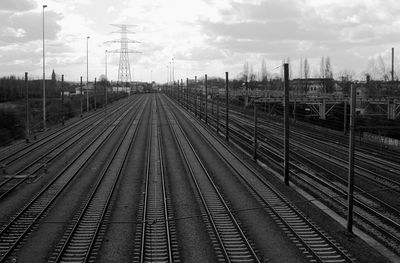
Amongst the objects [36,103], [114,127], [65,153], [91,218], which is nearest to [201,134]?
[114,127]

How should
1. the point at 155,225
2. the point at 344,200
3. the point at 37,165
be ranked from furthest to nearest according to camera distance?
the point at 37,165, the point at 344,200, the point at 155,225

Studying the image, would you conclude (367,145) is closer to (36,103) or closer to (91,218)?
(91,218)

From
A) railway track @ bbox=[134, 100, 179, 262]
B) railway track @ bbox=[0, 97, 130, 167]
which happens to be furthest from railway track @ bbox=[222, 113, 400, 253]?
railway track @ bbox=[0, 97, 130, 167]

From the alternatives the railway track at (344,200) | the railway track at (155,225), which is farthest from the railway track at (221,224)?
the railway track at (344,200)

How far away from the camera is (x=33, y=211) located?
15438 mm

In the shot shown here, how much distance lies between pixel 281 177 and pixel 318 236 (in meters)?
9.29

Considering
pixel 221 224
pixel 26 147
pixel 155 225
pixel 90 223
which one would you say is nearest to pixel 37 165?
pixel 26 147

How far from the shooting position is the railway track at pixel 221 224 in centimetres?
1136

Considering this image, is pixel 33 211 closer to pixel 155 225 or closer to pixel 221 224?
pixel 155 225

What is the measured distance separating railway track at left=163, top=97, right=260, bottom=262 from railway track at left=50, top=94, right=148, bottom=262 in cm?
322

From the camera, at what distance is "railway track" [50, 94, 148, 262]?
1140 centimetres

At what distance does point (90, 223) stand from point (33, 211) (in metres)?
2.57

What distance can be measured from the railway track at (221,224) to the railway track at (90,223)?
3218 millimetres

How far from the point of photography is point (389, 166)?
2586 centimetres
